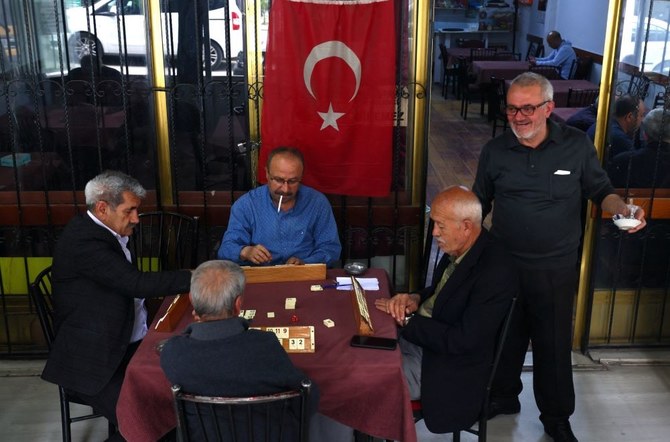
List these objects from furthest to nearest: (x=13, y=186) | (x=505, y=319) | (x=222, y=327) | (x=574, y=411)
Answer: (x=13, y=186), (x=574, y=411), (x=505, y=319), (x=222, y=327)

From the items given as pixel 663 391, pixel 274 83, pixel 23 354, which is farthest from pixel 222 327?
pixel 663 391

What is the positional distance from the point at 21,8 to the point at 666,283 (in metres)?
3.71

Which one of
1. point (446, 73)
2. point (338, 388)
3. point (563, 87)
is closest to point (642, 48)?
point (338, 388)

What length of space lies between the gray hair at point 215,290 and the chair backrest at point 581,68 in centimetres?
891

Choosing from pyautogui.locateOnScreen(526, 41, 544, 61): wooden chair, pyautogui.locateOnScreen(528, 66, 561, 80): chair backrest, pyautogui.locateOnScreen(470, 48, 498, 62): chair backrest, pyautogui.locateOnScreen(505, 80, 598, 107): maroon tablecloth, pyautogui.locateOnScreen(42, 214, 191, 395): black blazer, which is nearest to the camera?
pyautogui.locateOnScreen(42, 214, 191, 395): black blazer

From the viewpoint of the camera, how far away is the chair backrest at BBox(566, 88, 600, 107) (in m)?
7.47

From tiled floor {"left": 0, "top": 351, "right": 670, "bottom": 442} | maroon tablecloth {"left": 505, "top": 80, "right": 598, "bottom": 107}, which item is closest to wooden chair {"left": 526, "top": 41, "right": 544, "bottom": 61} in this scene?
maroon tablecloth {"left": 505, "top": 80, "right": 598, "bottom": 107}

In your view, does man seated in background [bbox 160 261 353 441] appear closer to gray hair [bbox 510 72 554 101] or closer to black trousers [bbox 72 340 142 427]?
black trousers [bbox 72 340 142 427]

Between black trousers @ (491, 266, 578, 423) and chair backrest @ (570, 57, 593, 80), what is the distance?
7651 mm

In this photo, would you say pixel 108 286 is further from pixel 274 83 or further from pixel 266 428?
pixel 274 83

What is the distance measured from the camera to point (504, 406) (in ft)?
10.9

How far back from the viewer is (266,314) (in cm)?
265

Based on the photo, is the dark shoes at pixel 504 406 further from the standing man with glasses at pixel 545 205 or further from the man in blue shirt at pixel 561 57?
the man in blue shirt at pixel 561 57

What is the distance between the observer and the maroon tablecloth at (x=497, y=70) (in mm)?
9709
